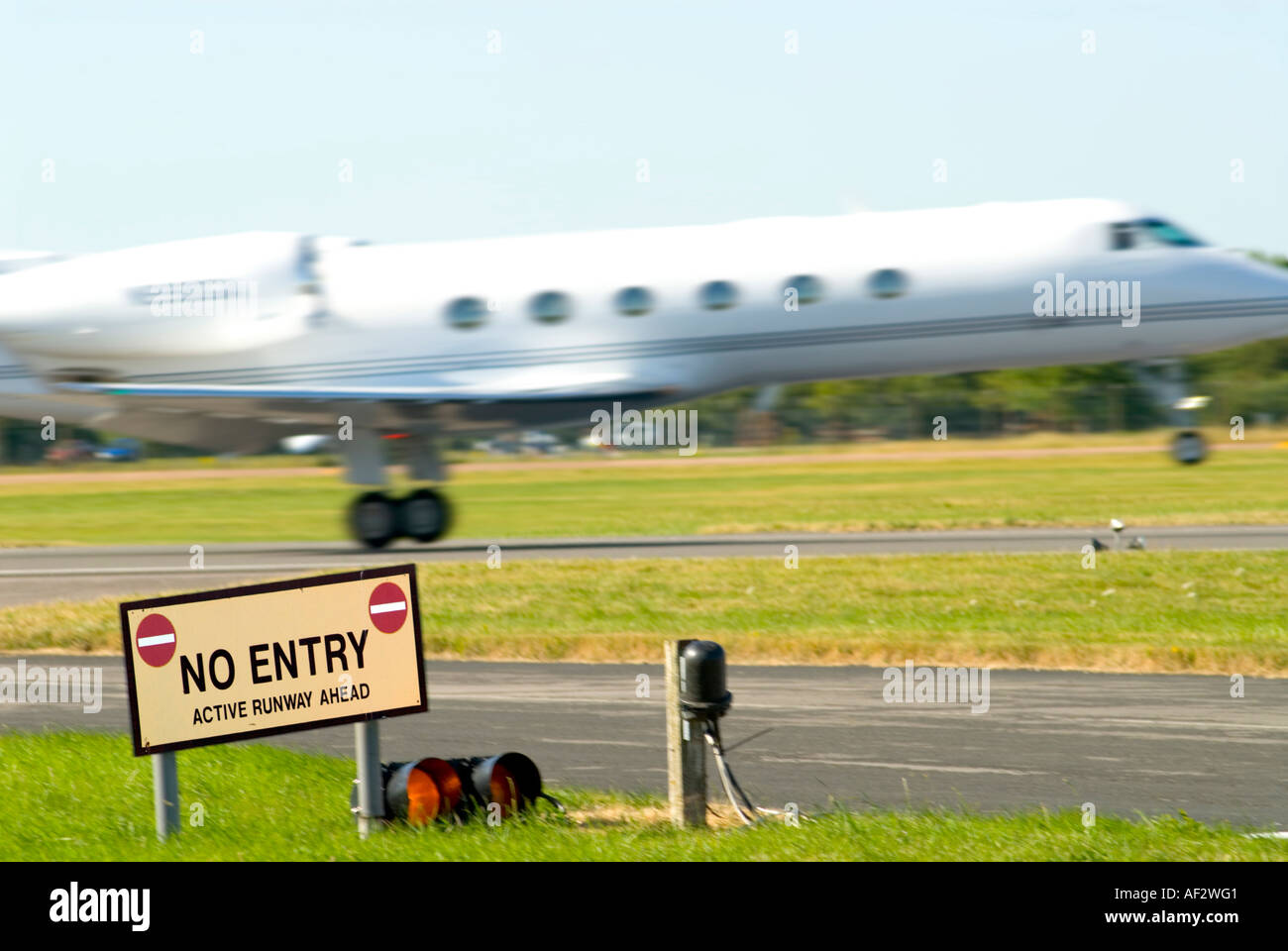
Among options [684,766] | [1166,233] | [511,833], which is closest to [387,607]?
[511,833]

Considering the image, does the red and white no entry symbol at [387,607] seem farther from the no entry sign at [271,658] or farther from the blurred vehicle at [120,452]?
the blurred vehicle at [120,452]

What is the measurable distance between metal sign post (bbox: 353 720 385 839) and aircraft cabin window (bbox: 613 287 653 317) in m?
14.4

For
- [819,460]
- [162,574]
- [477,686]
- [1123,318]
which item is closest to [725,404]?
[819,460]

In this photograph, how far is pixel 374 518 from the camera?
2094 centimetres

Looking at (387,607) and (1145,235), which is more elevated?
(1145,235)

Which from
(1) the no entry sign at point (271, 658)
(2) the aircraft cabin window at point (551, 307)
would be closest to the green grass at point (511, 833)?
(1) the no entry sign at point (271, 658)

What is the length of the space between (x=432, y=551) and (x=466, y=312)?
3231 mm

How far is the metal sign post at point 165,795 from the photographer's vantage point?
634cm

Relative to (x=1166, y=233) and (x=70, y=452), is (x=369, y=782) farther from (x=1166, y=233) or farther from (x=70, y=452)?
(x=70, y=452)

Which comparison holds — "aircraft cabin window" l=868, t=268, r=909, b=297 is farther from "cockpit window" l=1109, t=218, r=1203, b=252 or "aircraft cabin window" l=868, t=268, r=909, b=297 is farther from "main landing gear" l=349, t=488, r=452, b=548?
"main landing gear" l=349, t=488, r=452, b=548

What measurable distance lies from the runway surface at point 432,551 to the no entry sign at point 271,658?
1108 cm

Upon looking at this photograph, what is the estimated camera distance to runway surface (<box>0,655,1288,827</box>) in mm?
7551

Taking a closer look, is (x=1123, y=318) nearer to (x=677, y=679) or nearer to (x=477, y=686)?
(x=477, y=686)
